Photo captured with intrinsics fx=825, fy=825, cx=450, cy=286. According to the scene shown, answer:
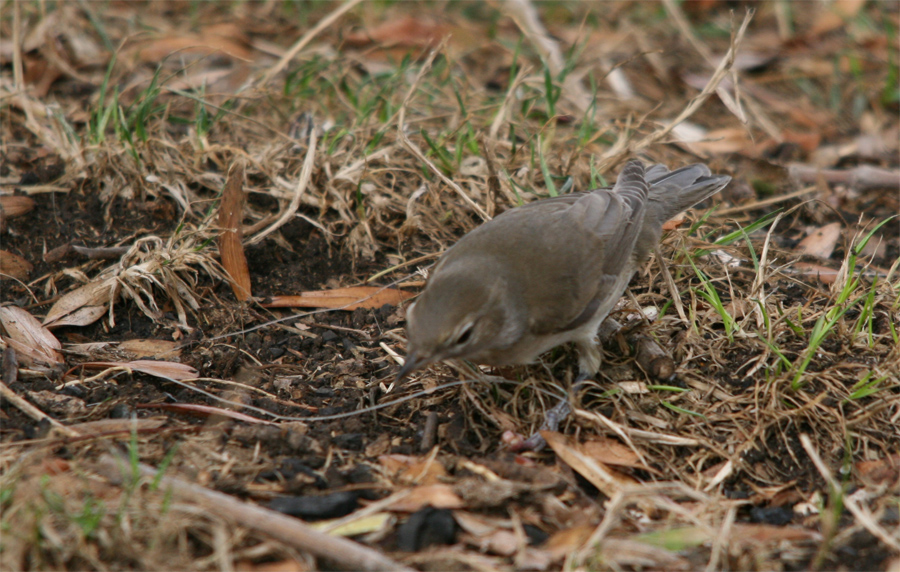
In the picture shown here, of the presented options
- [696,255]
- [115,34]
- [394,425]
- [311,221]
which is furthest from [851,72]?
[115,34]

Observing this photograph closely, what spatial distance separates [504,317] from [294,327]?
164cm

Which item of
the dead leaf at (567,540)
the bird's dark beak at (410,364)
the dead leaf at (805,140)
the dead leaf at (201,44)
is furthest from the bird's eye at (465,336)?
the dead leaf at (805,140)

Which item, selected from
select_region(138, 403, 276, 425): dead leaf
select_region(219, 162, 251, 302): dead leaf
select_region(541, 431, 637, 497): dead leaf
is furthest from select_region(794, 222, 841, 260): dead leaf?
select_region(138, 403, 276, 425): dead leaf

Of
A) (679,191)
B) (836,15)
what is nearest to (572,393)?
(679,191)

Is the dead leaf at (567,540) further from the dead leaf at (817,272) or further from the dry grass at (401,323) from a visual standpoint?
the dead leaf at (817,272)

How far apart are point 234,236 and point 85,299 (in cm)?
102

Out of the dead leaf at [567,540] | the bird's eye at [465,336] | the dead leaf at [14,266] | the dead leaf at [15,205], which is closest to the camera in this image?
the dead leaf at [567,540]

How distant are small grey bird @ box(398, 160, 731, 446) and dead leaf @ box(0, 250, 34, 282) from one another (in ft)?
9.41

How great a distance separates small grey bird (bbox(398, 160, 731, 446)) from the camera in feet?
14.0

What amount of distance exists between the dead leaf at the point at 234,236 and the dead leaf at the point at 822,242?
4.06 m

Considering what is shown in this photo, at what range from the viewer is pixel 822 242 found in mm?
6328

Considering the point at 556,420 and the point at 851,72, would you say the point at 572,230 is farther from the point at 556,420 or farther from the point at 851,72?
the point at 851,72

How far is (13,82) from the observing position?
7.12m

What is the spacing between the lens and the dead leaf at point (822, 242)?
20.4ft
